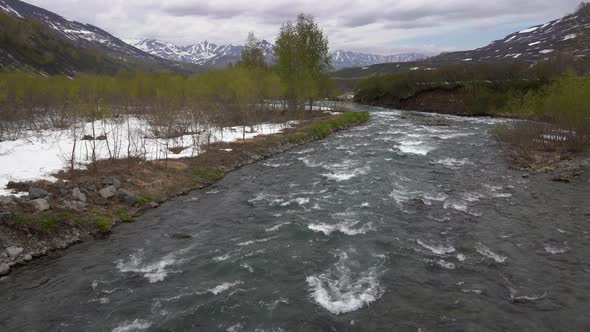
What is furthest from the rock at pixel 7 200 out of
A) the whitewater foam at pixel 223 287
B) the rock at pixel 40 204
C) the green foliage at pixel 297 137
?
the green foliage at pixel 297 137

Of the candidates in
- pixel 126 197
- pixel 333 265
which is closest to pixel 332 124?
pixel 126 197

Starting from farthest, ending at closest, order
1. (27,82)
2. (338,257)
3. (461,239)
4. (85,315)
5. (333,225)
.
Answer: (27,82)
(333,225)
(461,239)
(338,257)
(85,315)

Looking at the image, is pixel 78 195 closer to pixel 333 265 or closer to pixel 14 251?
pixel 14 251

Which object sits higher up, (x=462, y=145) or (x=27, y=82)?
(x=27, y=82)

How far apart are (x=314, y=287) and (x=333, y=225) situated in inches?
233

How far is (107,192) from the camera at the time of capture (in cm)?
2202

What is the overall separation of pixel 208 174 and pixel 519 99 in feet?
161

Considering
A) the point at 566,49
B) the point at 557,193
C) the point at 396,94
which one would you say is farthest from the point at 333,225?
the point at 566,49

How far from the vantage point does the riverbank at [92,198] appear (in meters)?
16.4

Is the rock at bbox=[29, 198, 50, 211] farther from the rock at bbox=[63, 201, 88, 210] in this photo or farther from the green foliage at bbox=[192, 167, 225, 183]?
the green foliage at bbox=[192, 167, 225, 183]

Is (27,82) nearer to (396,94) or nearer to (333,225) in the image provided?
(333,225)

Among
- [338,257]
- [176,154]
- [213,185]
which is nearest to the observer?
[338,257]

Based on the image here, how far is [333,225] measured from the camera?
62.7ft

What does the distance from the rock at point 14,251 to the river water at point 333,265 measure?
0.96 m
